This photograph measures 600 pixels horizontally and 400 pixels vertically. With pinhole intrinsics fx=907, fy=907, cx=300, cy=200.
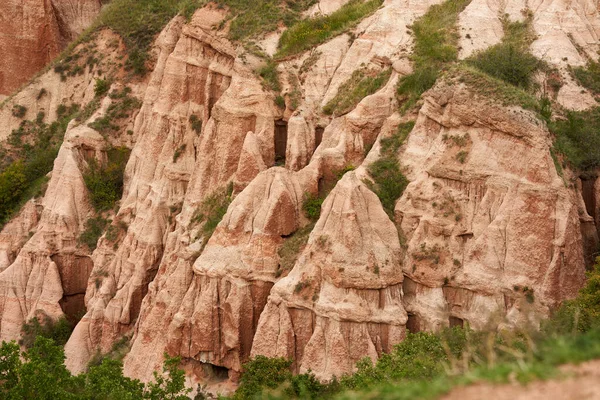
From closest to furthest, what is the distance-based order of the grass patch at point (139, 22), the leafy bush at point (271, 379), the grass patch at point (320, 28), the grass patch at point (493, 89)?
the leafy bush at point (271, 379)
the grass patch at point (493, 89)
the grass patch at point (320, 28)
the grass patch at point (139, 22)

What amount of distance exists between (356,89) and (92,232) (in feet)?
48.1

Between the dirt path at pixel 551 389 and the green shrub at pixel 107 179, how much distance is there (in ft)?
96.4

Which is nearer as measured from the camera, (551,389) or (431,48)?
(551,389)

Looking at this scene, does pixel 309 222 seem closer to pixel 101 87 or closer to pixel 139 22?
pixel 101 87

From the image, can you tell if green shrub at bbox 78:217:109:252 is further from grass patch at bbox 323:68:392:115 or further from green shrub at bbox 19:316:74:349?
grass patch at bbox 323:68:392:115

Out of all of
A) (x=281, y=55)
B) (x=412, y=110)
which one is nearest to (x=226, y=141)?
(x=281, y=55)

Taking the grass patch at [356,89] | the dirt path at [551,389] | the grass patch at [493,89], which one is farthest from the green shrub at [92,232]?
the dirt path at [551,389]

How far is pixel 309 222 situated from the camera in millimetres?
30344

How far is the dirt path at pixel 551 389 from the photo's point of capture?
13.9m

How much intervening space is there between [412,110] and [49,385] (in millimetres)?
14454

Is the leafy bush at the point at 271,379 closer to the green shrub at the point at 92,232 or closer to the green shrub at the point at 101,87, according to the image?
the green shrub at the point at 92,232

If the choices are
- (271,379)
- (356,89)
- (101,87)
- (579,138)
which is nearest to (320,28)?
(356,89)

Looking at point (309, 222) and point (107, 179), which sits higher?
point (107, 179)

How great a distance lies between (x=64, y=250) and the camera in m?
40.7
